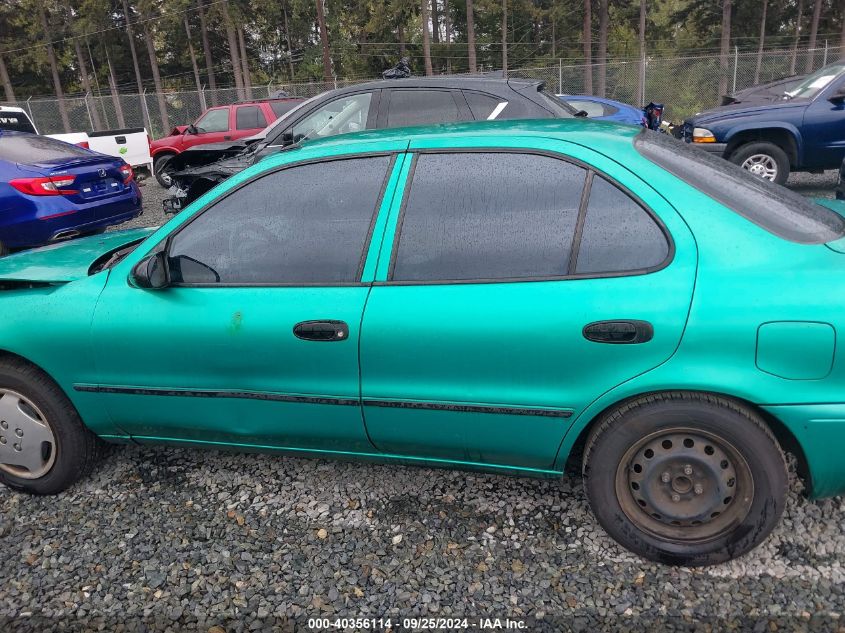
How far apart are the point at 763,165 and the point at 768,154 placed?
150mm

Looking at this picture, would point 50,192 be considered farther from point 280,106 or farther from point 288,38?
point 288,38

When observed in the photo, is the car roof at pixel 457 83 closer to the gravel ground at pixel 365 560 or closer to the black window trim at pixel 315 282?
the black window trim at pixel 315 282

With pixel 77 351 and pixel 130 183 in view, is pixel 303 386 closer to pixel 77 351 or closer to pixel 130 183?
pixel 77 351

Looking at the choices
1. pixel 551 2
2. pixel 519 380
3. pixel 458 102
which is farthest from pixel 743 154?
pixel 551 2

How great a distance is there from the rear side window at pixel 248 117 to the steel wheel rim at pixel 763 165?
32.0 ft

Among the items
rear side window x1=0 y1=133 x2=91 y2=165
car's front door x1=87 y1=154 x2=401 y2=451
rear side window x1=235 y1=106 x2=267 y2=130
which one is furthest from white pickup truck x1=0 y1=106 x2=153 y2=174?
car's front door x1=87 y1=154 x2=401 y2=451

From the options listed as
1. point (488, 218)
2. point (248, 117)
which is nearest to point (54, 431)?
point (488, 218)

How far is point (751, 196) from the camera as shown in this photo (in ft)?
7.29

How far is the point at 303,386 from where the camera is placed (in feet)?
8.02

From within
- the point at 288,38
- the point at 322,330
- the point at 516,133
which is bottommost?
the point at 322,330

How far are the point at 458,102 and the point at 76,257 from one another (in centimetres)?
375

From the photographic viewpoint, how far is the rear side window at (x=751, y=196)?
6.95ft

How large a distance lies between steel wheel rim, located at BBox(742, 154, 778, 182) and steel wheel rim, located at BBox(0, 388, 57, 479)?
8.16m

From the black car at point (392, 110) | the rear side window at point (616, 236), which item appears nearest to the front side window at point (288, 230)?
the rear side window at point (616, 236)
